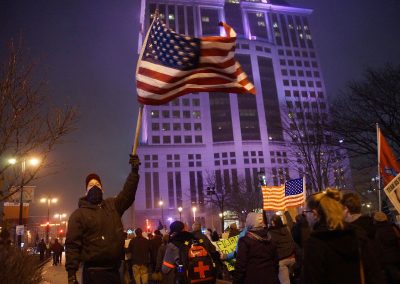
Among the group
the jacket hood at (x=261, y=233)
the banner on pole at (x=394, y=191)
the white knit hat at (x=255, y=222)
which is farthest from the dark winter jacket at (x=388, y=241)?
the white knit hat at (x=255, y=222)

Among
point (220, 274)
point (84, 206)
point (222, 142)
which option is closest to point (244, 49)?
point (222, 142)

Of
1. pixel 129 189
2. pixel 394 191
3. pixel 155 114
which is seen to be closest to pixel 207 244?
pixel 129 189

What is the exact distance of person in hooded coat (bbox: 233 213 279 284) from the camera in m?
5.60

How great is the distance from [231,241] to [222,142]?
105215mm

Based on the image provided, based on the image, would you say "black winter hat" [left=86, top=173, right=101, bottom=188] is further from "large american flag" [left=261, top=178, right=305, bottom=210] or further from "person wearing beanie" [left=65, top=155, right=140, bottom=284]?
"large american flag" [left=261, top=178, right=305, bottom=210]

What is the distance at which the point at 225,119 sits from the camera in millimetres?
117438

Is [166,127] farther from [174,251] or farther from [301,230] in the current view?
[301,230]

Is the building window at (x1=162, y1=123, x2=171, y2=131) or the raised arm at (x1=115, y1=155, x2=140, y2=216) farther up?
the building window at (x1=162, y1=123, x2=171, y2=131)

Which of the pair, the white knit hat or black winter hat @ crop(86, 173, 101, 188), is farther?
the white knit hat

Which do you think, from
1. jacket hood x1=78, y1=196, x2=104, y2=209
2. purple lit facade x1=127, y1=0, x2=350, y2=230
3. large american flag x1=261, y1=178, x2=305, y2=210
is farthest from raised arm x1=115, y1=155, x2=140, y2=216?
purple lit facade x1=127, y1=0, x2=350, y2=230

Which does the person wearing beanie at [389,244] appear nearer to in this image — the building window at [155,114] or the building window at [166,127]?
the building window at [166,127]

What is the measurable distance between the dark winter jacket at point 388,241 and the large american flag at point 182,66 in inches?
134

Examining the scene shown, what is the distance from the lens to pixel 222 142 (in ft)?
381

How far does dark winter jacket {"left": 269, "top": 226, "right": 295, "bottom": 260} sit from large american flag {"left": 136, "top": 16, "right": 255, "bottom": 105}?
3524 millimetres
